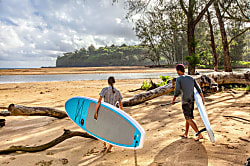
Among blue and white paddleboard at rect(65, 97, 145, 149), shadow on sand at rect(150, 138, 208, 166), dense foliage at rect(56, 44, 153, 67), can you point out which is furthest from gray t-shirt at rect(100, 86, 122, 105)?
dense foliage at rect(56, 44, 153, 67)

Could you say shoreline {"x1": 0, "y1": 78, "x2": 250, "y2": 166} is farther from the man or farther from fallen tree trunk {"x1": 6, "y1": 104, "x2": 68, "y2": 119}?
the man

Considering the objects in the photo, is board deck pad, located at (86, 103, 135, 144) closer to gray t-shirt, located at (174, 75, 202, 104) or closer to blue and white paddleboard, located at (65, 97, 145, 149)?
blue and white paddleboard, located at (65, 97, 145, 149)

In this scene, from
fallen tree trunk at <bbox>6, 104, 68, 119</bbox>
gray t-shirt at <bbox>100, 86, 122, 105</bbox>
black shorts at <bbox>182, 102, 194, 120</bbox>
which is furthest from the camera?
fallen tree trunk at <bbox>6, 104, 68, 119</bbox>

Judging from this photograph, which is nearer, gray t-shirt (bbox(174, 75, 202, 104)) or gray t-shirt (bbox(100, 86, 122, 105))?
gray t-shirt (bbox(100, 86, 122, 105))

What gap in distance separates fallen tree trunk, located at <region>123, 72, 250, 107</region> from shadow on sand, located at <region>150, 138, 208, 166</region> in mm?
3474

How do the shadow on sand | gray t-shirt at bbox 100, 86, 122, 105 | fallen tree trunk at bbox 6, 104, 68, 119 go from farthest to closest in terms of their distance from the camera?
fallen tree trunk at bbox 6, 104, 68, 119
gray t-shirt at bbox 100, 86, 122, 105
the shadow on sand

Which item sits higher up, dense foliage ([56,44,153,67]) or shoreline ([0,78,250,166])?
dense foliage ([56,44,153,67])

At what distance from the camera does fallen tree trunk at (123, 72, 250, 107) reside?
6.87m

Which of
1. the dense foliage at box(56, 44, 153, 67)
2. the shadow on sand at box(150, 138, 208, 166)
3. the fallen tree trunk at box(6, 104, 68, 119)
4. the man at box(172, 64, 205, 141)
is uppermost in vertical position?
the dense foliage at box(56, 44, 153, 67)

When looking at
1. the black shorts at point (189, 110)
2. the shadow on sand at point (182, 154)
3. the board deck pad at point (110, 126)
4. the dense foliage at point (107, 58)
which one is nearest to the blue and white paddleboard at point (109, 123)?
the board deck pad at point (110, 126)

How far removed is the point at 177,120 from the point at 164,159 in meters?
2.15

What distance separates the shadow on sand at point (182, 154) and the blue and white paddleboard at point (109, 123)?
535 millimetres

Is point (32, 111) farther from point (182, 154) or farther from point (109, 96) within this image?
point (182, 154)

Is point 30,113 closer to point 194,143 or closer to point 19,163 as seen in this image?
point 19,163
